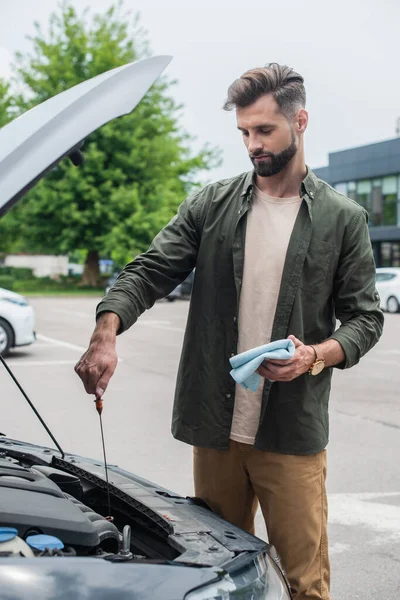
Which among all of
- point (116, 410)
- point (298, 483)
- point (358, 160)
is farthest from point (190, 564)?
point (358, 160)

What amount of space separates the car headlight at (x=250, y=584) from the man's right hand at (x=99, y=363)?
598 millimetres

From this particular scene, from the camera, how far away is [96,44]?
1612 inches

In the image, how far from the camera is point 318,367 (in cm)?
242

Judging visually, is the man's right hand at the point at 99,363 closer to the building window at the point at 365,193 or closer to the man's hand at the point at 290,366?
the man's hand at the point at 290,366

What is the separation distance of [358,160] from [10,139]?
4629cm

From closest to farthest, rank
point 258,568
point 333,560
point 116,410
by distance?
point 258,568 < point 333,560 < point 116,410

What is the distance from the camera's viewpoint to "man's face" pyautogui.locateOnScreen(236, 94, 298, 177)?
2455 millimetres

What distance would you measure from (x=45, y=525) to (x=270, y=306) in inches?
39.7

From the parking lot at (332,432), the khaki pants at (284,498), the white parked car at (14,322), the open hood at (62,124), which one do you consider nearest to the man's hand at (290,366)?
the khaki pants at (284,498)

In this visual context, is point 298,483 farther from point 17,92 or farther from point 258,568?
point 17,92

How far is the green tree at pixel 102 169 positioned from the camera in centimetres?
3891

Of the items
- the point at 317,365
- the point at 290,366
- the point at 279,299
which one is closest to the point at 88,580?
the point at 290,366

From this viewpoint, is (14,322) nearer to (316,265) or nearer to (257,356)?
(316,265)

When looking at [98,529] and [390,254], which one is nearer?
[98,529]
